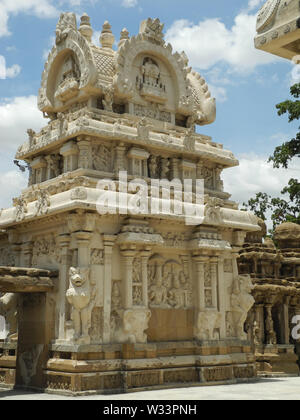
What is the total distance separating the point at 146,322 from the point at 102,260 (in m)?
2.20

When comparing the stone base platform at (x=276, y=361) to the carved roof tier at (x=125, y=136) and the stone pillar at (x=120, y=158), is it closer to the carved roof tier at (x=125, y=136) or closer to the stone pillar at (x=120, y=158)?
the carved roof tier at (x=125, y=136)

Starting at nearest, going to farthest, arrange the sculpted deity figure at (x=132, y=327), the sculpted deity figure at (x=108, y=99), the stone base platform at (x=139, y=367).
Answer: the stone base platform at (x=139, y=367), the sculpted deity figure at (x=132, y=327), the sculpted deity figure at (x=108, y=99)

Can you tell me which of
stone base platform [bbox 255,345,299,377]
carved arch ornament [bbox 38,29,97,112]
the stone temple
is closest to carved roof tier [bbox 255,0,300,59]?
the stone temple

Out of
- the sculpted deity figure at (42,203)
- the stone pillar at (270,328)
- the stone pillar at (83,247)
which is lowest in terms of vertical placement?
the stone pillar at (270,328)

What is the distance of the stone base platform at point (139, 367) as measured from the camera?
1416cm

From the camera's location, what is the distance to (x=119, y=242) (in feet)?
50.6

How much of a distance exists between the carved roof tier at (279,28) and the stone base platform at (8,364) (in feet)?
46.9

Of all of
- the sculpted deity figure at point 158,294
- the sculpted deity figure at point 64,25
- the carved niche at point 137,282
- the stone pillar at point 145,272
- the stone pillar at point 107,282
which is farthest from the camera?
the sculpted deity figure at point 64,25

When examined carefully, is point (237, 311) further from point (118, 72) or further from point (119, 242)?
point (118, 72)

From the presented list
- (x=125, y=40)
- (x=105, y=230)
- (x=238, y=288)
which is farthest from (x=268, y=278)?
(x=125, y=40)

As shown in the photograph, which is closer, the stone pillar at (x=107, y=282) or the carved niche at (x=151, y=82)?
Result: the stone pillar at (x=107, y=282)

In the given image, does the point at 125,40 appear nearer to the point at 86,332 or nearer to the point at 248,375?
the point at 86,332

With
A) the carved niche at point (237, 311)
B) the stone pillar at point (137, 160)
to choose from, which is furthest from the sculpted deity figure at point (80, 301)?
the carved niche at point (237, 311)
